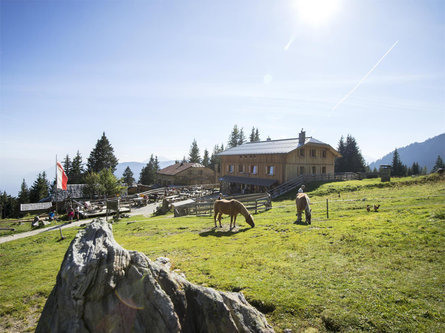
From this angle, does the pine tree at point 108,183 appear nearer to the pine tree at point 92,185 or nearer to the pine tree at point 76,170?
the pine tree at point 92,185

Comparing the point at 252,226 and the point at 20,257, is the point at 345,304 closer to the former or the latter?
the point at 252,226

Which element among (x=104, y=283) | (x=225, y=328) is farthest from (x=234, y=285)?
(x=104, y=283)

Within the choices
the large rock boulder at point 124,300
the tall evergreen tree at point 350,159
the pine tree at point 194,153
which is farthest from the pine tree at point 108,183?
the tall evergreen tree at point 350,159

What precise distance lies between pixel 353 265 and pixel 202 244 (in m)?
6.69

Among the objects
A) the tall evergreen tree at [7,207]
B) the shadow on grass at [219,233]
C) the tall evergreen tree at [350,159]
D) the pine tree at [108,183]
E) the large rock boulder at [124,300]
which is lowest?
the tall evergreen tree at [7,207]

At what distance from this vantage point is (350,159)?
65000 millimetres

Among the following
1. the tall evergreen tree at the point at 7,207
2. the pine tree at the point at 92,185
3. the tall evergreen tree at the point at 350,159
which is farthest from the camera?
the tall evergreen tree at the point at 350,159

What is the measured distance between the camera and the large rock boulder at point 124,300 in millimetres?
3754

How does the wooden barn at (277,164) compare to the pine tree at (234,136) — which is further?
the pine tree at (234,136)

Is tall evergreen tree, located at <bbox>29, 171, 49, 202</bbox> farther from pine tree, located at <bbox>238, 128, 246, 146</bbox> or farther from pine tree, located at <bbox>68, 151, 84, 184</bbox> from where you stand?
pine tree, located at <bbox>238, 128, 246, 146</bbox>

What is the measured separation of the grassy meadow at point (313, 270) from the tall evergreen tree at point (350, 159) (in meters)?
57.0

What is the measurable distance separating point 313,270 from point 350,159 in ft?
221

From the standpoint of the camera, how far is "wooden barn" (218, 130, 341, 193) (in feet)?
118

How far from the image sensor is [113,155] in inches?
2862
